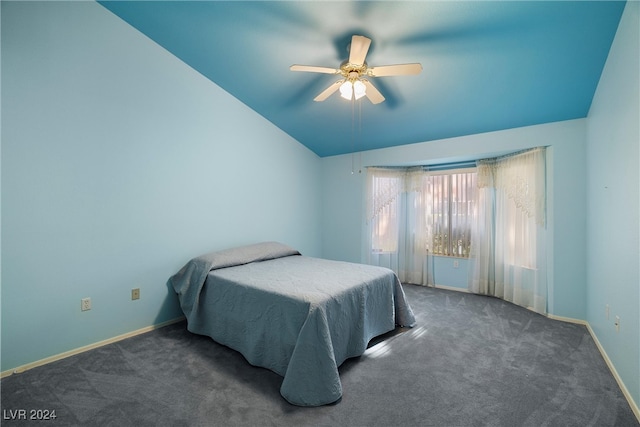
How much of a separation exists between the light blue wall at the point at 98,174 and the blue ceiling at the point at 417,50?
431mm

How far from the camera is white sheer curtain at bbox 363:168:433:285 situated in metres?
4.50

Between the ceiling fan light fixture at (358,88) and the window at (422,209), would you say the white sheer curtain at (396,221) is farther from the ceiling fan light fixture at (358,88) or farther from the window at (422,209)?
the ceiling fan light fixture at (358,88)

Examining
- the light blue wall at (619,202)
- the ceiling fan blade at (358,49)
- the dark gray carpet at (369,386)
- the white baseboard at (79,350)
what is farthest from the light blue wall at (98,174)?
the light blue wall at (619,202)

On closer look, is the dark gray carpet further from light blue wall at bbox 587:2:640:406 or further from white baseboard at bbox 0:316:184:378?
light blue wall at bbox 587:2:640:406

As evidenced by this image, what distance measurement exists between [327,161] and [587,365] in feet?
13.2

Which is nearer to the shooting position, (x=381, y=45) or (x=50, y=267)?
(x=50, y=267)

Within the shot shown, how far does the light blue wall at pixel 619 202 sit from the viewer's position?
1722mm

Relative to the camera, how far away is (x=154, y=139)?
2.86m

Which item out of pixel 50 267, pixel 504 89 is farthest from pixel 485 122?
pixel 50 267

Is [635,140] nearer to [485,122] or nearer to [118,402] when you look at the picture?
[485,122]

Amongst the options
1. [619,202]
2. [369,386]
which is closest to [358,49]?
[619,202]

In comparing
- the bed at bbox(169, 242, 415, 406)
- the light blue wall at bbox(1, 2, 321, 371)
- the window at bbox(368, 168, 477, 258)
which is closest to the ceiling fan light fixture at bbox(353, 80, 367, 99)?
the bed at bbox(169, 242, 415, 406)

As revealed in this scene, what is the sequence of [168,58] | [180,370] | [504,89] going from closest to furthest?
[180,370] < [504,89] < [168,58]

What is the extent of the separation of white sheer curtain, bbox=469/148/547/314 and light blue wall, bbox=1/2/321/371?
3363 millimetres
